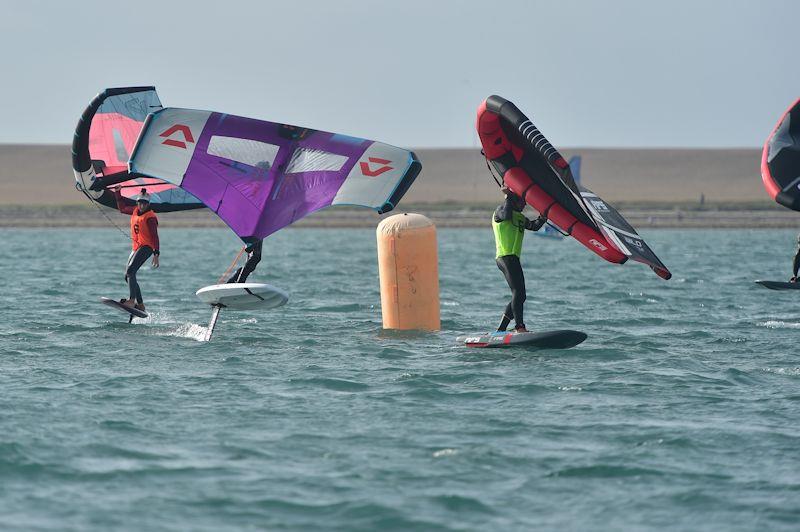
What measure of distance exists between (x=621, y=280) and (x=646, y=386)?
18.3 m

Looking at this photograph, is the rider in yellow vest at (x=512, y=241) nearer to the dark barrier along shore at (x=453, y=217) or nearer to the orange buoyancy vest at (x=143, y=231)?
the orange buoyancy vest at (x=143, y=231)

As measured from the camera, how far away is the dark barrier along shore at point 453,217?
7881 cm

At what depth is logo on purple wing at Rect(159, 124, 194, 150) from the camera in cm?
1638

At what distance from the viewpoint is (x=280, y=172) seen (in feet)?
56.2

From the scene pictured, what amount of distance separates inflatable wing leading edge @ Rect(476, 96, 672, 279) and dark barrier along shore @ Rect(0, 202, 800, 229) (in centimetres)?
6016

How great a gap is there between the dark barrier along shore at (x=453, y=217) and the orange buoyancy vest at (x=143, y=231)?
→ 190 feet

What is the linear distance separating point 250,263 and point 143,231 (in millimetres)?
2102

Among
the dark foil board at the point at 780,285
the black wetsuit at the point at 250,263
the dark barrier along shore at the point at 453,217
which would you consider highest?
the black wetsuit at the point at 250,263

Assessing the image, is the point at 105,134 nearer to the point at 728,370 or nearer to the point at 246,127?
the point at 246,127

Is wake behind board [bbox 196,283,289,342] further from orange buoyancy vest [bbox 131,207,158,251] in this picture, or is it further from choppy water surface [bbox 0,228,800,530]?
orange buoyancy vest [bbox 131,207,158,251]

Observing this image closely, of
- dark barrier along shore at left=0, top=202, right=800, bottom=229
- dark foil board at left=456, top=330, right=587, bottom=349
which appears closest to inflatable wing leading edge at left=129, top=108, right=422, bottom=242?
dark foil board at left=456, top=330, right=587, bottom=349

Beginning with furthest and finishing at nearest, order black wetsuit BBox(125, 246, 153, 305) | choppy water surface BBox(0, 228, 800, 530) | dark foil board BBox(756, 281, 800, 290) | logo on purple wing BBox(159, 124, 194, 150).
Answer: dark foil board BBox(756, 281, 800, 290) → black wetsuit BBox(125, 246, 153, 305) → logo on purple wing BBox(159, 124, 194, 150) → choppy water surface BBox(0, 228, 800, 530)

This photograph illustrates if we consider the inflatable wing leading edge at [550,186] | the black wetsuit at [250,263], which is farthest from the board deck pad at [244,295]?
the inflatable wing leading edge at [550,186]

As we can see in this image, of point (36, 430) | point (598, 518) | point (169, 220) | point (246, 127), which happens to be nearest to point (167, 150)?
point (246, 127)
